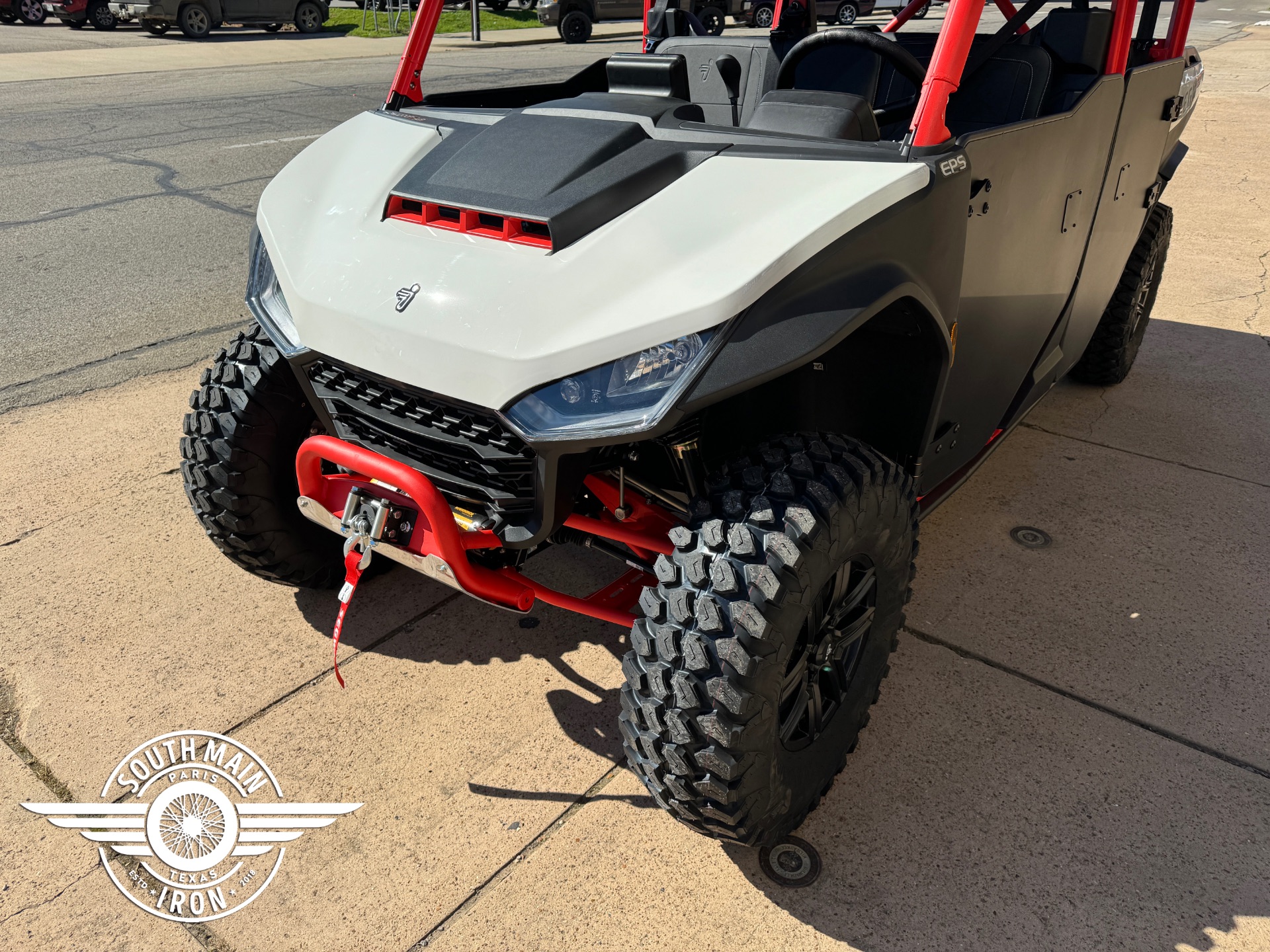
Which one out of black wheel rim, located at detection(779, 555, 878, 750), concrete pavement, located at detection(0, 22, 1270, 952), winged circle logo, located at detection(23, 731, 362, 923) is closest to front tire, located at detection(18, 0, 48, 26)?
concrete pavement, located at detection(0, 22, 1270, 952)

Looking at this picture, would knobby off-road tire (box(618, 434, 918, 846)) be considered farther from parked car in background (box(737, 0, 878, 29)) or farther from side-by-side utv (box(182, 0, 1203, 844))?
parked car in background (box(737, 0, 878, 29))

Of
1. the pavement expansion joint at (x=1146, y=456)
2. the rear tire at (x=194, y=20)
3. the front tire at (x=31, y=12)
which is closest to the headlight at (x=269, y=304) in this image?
the pavement expansion joint at (x=1146, y=456)

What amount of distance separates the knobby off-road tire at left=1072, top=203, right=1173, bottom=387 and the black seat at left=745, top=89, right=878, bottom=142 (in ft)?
6.92

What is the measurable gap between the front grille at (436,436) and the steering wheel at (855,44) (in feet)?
4.65

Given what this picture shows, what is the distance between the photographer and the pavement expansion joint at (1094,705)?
8.13 feet

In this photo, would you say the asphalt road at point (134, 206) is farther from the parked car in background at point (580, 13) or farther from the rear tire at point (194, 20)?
the parked car in background at point (580, 13)

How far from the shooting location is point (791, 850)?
88.4 inches

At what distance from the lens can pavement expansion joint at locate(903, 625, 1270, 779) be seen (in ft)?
8.13

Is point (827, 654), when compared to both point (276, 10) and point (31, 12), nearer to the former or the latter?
point (276, 10)

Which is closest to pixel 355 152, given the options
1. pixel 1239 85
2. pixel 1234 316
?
pixel 1234 316

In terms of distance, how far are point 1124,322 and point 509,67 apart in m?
13.4

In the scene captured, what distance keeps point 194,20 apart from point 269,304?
19979mm

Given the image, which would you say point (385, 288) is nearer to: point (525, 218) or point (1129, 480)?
point (525, 218)

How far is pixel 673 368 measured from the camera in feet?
6.08
